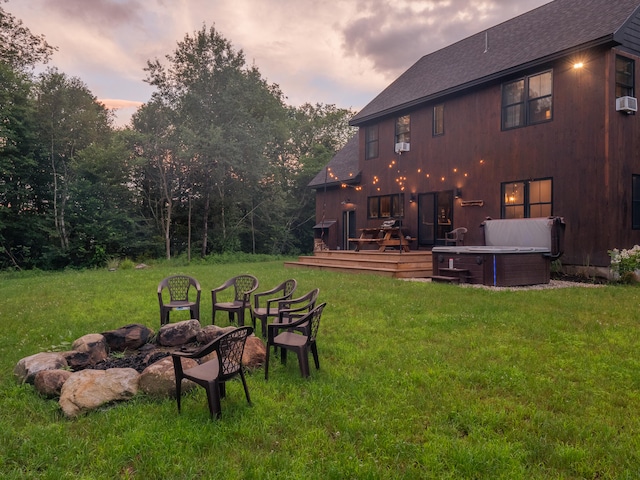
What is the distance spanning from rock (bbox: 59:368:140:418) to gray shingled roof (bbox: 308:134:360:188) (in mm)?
14322

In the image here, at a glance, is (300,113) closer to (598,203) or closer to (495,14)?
(495,14)

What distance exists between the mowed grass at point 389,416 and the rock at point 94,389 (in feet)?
0.32

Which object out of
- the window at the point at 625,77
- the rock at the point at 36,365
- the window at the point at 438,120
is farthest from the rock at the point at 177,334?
the window at the point at 438,120

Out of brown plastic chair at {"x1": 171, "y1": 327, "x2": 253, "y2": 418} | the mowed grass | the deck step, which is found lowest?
the mowed grass

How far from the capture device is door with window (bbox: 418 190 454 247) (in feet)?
45.4

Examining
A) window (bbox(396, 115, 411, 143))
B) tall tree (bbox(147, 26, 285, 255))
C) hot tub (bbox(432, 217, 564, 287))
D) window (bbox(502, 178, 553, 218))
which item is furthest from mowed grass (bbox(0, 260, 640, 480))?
tall tree (bbox(147, 26, 285, 255))

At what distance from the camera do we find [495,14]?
17844 millimetres

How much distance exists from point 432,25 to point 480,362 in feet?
57.9

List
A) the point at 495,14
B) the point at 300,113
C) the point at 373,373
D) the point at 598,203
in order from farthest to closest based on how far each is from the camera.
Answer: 1. the point at 300,113
2. the point at 495,14
3. the point at 598,203
4. the point at 373,373

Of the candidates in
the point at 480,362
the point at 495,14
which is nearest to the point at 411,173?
the point at 495,14

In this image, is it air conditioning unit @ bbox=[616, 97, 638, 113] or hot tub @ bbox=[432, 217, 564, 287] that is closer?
hot tub @ bbox=[432, 217, 564, 287]

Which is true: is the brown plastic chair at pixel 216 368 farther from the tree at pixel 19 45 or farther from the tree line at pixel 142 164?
the tree at pixel 19 45

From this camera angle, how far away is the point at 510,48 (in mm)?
12812

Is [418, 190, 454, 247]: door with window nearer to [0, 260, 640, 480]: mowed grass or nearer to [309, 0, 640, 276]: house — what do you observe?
[309, 0, 640, 276]: house
